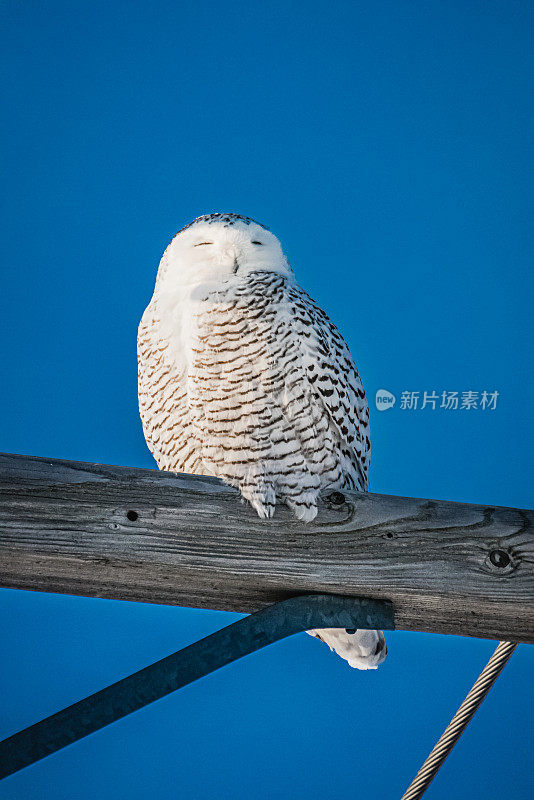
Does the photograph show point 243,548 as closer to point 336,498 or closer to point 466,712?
point 336,498

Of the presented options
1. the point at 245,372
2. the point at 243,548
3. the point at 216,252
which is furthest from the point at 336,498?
the point at 216,252

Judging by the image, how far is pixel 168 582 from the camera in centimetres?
92

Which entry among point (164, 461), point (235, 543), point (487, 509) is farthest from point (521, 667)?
point (235, 543)

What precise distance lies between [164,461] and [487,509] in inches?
25.7

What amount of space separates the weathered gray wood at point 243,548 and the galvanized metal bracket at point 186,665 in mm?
21

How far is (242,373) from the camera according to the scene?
1270mm

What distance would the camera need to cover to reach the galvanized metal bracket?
784 mm

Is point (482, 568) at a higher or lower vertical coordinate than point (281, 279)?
lower

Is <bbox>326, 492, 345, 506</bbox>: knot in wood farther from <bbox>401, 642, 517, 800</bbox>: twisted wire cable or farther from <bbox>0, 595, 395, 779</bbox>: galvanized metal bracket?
<bbox>401, 642, 517, 800</bbox>: twisted wire cable

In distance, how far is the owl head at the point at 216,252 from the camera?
137 centimetres

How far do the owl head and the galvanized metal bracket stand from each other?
0.61 m

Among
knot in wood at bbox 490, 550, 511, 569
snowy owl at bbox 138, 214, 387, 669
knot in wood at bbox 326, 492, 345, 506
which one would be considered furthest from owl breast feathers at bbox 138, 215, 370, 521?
knot in wood at bbox 490, 550, 511, 569

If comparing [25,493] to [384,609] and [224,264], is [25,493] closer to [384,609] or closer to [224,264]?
[384,609]

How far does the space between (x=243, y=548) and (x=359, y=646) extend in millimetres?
436
